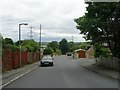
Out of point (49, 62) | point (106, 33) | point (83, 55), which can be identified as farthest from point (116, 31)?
point (83, 55)

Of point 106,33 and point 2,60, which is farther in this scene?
point 106,33

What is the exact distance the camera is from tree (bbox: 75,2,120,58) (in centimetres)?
3541

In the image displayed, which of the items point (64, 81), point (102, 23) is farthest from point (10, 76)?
point (102, 23)

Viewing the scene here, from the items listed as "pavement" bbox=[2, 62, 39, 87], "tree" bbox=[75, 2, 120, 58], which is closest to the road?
"pavement" bbox=[2, 62, 39, 87]

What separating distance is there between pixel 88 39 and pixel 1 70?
12921 millimetres

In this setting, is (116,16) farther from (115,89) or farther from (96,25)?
(115,89)

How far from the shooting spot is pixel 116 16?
35969 mm

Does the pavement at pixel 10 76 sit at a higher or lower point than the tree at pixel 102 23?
lower

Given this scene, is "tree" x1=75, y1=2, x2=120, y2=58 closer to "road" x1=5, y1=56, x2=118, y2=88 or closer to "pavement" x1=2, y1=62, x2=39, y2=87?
"pavement" x1=2, y1=62, x2=39, y2=87

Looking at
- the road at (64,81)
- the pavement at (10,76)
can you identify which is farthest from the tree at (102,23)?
the road at (64,81)

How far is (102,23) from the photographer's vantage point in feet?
116

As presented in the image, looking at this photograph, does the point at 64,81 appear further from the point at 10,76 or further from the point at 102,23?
the point at 102,23

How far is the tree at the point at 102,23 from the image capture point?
35406 mm

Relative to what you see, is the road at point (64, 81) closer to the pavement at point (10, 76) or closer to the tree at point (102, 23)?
the pavement at point (10, 76)
